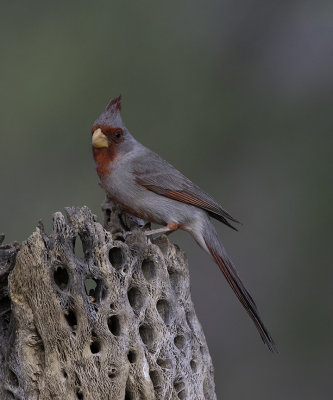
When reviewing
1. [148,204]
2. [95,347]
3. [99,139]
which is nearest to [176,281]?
[95,347]

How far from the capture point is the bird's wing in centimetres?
418

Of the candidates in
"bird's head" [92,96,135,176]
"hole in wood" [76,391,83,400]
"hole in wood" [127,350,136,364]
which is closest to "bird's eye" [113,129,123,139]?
"bird's head" [92,96,135,176]

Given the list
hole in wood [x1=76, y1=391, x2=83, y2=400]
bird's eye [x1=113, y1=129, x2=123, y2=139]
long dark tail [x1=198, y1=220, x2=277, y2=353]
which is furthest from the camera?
bird's eye [x1=113, y1=129, x2=123, y2=139]

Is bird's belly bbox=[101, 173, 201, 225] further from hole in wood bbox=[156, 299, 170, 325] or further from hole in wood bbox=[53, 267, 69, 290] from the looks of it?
hole in wood bbox=[53, 267, 69, 290]

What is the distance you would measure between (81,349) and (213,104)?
177 inches

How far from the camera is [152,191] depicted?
427 centimetres

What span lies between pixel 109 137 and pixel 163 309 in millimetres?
1200

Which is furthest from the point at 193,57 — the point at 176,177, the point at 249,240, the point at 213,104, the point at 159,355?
the point at 159,355

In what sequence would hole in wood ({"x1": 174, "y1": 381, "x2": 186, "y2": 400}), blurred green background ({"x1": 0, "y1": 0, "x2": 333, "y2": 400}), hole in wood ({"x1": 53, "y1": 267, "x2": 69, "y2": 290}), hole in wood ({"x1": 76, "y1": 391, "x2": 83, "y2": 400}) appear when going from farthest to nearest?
blurred green background ({"x1": 0, "y1": 0, "x2": 333, "y2": 400}) → hole in wood ({"x1": 174, "y1": 381, "x2": 186, "y2": 400}) → hole in wood ({"x1": 53, "y1": 267, "x2": 69, "y2": 290}) → hole in wood ({"x1": 76, "y1": 391, "x2": 83, "y2": 400})

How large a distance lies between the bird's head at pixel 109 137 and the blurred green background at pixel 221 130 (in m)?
2.25

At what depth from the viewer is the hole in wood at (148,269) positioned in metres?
3.36

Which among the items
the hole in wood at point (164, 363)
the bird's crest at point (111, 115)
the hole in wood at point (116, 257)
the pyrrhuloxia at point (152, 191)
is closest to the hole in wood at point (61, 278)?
the hole in wood at point (116, 257)

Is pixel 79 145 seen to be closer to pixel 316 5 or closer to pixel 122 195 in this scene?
pixel 316 5

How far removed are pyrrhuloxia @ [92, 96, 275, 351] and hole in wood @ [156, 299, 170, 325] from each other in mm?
793
